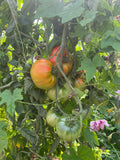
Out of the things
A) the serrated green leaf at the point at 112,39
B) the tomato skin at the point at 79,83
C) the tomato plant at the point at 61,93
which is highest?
the serrated green leaf at the point at 112,39

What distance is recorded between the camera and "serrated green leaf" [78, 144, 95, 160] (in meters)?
0.73

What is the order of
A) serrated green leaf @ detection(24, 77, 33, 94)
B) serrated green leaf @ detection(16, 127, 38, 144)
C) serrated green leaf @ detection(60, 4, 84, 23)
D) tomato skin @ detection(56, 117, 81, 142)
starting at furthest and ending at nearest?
serrated green leaf @ detection(16, 127, 38, 144) < serrated green leaf @ detection(24, 77, 33, 94) < tomato skin @ detection(56, 117, 81, 142) < serrated green leaf @ detection(60, 4, 84, 23)

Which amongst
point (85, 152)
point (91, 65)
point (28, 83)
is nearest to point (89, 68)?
point (91, 65)

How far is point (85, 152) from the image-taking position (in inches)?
28.8

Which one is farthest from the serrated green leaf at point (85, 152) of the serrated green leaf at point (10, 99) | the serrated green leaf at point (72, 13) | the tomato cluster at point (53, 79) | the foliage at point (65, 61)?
the serrated green leaf at point (72, 13)

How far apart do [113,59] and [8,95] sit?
0.44 m

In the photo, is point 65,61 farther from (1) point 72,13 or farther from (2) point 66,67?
(1) point 72,13

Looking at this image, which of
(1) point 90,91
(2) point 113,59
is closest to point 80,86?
(1) point 90,91

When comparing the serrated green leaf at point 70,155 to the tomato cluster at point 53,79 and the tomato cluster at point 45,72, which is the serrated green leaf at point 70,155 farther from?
the tomato cluster at point 45,72

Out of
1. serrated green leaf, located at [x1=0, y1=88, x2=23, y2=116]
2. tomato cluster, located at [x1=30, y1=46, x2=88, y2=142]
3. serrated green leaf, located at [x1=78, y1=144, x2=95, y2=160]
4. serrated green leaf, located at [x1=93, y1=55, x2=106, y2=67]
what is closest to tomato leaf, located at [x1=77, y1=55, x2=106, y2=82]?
serrated green leaf, located at [x1=93, y1=55, x2=106, y2=67]

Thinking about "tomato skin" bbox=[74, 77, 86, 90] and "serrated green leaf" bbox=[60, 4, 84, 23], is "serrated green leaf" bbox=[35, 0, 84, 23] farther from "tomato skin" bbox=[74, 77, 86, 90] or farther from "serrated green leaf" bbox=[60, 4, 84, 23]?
"tomato skin" bbox=[74, 77, 86, 90]

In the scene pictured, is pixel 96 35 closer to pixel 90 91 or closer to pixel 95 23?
pixel 95 23

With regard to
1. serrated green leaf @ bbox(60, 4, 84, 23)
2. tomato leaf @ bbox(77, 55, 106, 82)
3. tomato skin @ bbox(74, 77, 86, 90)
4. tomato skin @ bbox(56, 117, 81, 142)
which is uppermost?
serrated green leaf @ bbox(60, 4, 84, 23)

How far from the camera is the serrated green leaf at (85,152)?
28.5 inches
